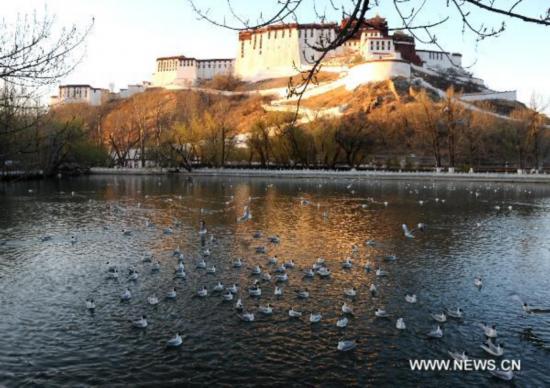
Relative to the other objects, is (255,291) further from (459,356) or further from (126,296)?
(459,356)

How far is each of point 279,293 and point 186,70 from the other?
446ft

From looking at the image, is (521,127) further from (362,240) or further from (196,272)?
(196,272)

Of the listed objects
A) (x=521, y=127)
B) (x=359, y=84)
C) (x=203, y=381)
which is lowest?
(x=203, y=381)

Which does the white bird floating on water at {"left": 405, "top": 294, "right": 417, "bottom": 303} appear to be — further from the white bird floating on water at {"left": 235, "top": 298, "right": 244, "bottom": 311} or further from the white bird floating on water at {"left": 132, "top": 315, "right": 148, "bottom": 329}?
the white bird floating on water at {"left": 132, "top": 315, "right": 148, "bottom": 329}

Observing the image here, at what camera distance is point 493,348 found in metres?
10.6

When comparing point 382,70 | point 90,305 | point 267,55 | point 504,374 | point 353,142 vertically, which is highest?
point 267,55

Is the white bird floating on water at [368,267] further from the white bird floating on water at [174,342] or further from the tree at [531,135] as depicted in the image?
the tree at [531,135]

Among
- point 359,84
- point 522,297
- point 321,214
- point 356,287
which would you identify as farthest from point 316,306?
point 359,84

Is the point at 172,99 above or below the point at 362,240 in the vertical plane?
above

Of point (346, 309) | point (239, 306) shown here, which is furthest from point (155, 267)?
point (346, 309)

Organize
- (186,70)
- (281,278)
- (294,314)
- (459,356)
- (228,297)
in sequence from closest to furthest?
(459,356) → (294,314) → (228,297) → (281,278) → (186,70)

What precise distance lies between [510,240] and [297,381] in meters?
16.8

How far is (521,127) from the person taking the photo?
A: 7300cm

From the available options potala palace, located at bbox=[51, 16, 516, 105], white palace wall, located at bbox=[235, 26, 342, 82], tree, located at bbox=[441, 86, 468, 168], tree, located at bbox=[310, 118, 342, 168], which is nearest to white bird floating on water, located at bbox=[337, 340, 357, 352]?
tree, located at bbox=[441, 86, 468, 168]
